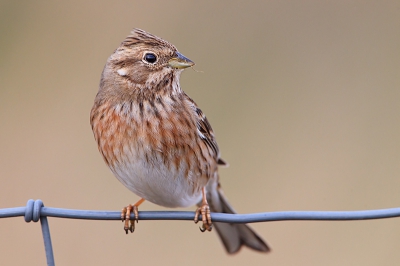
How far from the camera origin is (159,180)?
14.1 feet

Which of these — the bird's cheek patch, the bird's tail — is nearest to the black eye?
the bird's cheek patch

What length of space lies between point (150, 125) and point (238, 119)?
225cm

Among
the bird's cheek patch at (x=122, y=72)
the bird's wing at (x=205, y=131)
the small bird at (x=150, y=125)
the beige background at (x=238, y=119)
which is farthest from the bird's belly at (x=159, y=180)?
the beige background at (x=238, y=119)

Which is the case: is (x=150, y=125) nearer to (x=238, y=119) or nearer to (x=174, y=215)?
(x=174, y=215)

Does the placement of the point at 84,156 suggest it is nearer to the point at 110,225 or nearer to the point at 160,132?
the point at 110,225

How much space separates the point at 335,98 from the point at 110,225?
244 centimetres

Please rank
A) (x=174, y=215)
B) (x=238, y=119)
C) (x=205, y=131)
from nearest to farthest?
(x=174, y=215), (x=205, y=131), (x=238, y=119)

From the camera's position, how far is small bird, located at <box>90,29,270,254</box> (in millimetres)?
4203

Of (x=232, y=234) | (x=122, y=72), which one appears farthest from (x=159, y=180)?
(x=232, y=234)

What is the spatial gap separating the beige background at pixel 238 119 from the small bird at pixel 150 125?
158 centimetres

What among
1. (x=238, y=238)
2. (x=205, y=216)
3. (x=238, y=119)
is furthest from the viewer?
(x=238, y=119)

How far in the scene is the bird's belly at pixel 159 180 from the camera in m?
4.22

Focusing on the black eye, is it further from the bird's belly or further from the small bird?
the bird's belly

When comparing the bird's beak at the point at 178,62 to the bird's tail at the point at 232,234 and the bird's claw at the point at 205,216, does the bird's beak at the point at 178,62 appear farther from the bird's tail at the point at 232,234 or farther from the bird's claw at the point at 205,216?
the bird's tail at the point at 232,234
